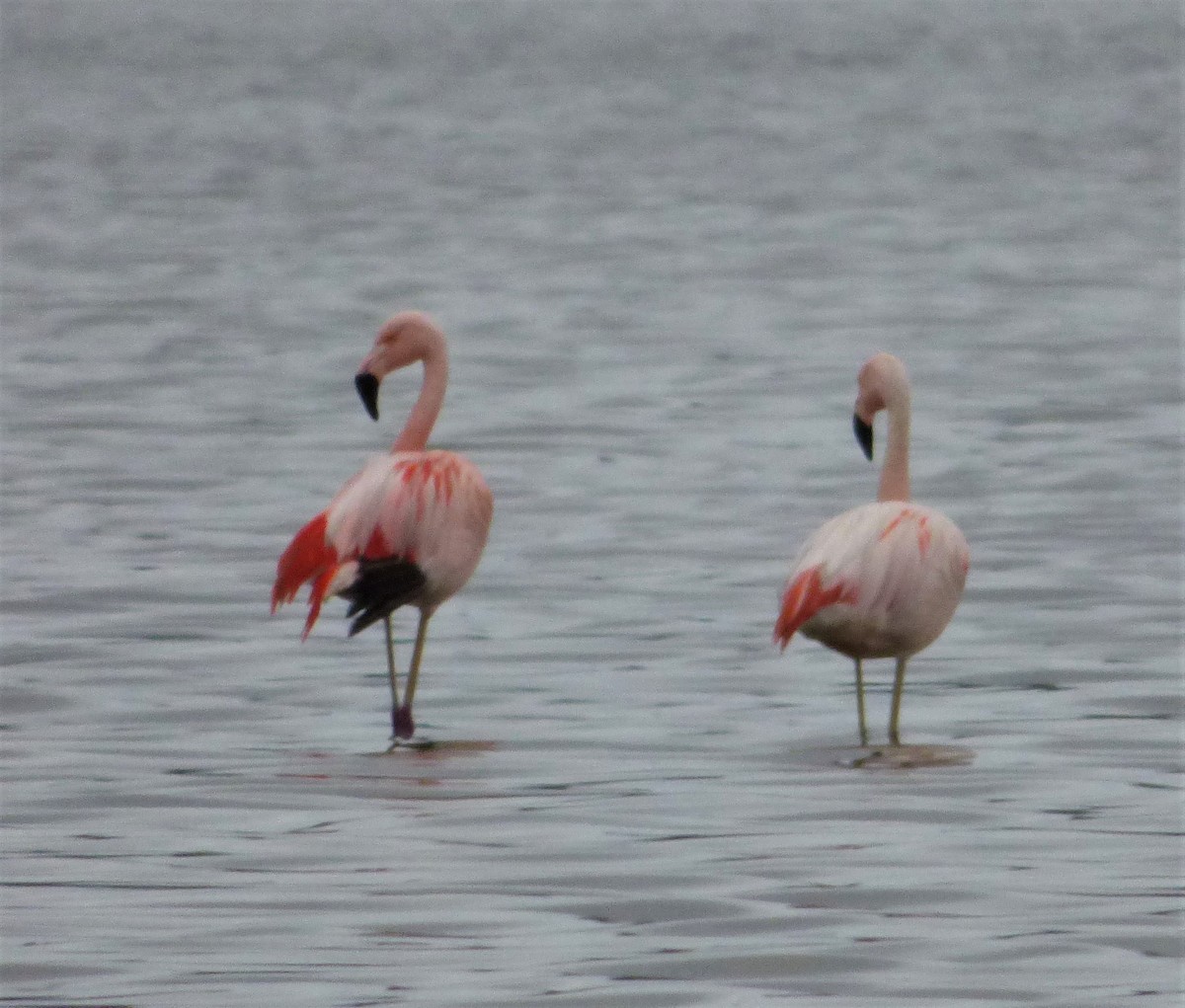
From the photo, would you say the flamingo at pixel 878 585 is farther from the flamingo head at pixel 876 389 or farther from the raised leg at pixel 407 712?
the raised leg at pixel 407 712

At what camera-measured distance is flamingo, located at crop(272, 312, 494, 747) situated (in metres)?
8.18

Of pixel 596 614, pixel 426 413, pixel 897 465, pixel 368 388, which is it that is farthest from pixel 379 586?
pixel 596 614

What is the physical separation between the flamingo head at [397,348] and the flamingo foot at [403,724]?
1094 millimetres

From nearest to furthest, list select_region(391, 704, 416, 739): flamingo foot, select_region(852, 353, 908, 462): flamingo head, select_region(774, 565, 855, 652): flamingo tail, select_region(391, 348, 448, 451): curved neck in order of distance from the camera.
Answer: select_region(774, 565, 855, 652): flamingo tail < select_region(391, 704, 416, 739): flamingo foot < select_region(852, 353, 908, 462): flamingo head < select_region(391, 348, 448, 451): curved neck

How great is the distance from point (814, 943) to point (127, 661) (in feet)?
12.5

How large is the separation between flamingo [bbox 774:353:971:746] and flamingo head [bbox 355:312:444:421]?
4.61 ft

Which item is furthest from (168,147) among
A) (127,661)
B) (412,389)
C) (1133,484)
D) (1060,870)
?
(1060,870)

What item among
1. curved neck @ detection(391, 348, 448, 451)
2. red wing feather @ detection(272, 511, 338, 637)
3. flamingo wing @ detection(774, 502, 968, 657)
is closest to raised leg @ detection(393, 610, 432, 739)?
red wing feather @ detection(272, 511, 338, 637)

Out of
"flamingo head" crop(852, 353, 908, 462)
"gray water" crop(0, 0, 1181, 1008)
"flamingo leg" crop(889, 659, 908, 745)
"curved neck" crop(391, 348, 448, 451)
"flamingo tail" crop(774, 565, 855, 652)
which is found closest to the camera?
"gray water" crop(0, 0, 1181, 1008)

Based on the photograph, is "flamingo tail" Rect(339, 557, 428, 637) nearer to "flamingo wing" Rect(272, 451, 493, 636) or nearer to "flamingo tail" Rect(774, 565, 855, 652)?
"flamingo wing" Rect(272, 451, 493, 636)

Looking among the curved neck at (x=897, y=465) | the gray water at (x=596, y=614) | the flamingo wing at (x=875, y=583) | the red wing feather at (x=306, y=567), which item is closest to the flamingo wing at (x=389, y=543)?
the red wing feather at (x=306, y=567)

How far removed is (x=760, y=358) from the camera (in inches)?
691

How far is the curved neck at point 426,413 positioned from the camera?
876cm

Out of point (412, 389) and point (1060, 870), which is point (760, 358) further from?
point (1060, 870)
